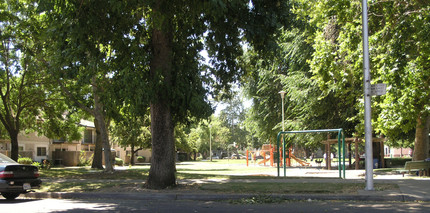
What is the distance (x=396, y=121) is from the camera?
15.8 meters

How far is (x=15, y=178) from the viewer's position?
37.4 ft

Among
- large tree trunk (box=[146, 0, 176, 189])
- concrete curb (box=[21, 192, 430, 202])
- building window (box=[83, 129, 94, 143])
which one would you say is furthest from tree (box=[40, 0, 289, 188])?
building window (box=[83, 129, 94, 143])

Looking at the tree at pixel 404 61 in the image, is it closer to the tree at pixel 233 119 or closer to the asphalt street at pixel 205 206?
the asphalt street at pixel 205 206

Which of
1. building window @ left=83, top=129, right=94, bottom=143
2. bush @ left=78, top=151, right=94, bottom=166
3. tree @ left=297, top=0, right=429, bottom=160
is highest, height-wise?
tree @ left=297, top=0, right=429, bottom=160

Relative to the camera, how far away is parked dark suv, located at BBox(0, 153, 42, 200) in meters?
11.2

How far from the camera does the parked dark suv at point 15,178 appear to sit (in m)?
11.2

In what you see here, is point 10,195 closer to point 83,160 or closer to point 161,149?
point 161,149

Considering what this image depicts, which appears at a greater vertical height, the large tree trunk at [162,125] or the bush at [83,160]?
the large tree trunk at [162,125]

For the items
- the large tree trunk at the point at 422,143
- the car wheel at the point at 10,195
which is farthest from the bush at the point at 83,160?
the large tree trunk at the point at 422,143

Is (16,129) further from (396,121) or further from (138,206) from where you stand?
(396,121)

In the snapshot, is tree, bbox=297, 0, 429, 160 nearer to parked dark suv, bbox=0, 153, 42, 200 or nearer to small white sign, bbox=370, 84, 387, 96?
small white sign, bbox=370, 84, 387, 96

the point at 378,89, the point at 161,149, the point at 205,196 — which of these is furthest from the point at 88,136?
the point at 378,89

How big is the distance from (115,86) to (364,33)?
8.29m

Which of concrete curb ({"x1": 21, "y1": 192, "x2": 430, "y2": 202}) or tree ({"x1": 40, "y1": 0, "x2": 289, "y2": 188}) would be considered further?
tree ({"x1": 40, "y1": 0, "x2": 289, "y2": 188})
